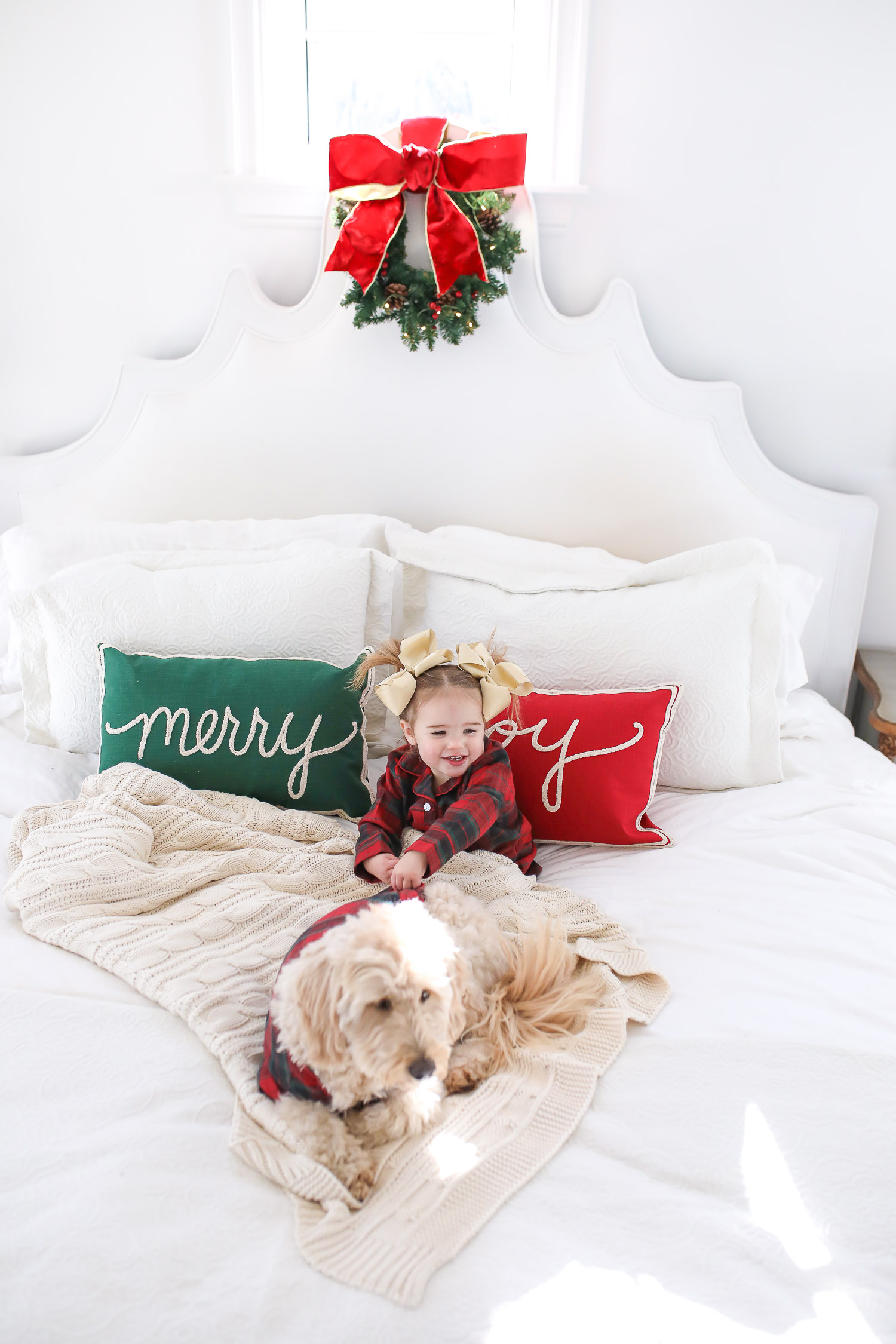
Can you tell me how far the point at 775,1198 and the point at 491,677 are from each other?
2.46ft

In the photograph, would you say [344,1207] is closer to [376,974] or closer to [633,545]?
[376,974]

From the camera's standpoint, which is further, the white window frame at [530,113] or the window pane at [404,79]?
the window pane at [404,79]

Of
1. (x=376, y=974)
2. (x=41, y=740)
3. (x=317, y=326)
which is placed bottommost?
(x=41, y=740)

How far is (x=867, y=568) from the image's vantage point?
1932 millimetres

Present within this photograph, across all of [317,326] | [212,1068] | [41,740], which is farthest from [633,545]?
[212,1068]

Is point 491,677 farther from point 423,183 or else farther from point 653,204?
point 653,204

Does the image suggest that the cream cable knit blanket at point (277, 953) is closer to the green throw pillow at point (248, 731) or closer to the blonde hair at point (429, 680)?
the green throw pillow at point (248, 731)

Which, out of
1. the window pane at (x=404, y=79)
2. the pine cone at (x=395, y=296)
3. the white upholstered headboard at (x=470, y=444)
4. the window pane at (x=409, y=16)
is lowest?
the white upholstered headboard at (x=470, y=444)

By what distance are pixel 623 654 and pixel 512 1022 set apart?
76 cm

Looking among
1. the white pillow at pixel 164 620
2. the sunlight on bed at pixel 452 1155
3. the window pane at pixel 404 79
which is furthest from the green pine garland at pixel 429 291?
the sunlight on bed at pixel 452 1155

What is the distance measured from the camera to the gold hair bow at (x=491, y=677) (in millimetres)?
1246

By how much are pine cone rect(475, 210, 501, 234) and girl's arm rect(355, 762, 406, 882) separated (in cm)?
124

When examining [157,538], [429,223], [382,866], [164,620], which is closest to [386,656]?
[382,866]

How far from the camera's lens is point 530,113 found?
192cm
